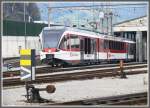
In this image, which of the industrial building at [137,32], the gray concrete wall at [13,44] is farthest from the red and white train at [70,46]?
the industrial building at [137,32]

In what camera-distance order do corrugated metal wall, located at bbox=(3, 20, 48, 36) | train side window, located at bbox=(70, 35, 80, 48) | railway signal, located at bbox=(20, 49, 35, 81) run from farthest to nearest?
corrugated metal wall, located at bbox=(3, 20, 48, 36), train side window, located at bbox=(70, 35, 80, 48), railway signal, located at bbox=(20, 49, 35, 81)

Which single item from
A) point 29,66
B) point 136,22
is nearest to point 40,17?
point 136,22

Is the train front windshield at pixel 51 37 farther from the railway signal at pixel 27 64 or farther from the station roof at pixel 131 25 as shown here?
the railway signal at pixel 27 64

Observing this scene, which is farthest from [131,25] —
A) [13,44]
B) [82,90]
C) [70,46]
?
[82,90]

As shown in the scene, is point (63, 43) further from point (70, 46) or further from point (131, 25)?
point (131, 25)

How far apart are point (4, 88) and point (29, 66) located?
3.41m

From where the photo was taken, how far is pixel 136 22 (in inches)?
1571

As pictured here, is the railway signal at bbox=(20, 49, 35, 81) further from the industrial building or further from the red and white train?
the industrial building

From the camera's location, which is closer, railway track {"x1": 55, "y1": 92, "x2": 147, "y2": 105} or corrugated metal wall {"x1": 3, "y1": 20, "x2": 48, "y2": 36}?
railway track {"x1": 55, "y1": 92, "x2": 147, "y2": 105}

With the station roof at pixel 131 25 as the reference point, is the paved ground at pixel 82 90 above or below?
below

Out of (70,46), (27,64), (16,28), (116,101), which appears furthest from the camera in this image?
(16,28)

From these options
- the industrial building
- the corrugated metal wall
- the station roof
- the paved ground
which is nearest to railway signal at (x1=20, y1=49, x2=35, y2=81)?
the paved ground

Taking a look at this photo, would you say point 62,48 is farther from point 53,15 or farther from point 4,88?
point 4,88

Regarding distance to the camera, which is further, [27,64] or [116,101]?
[27,64]
